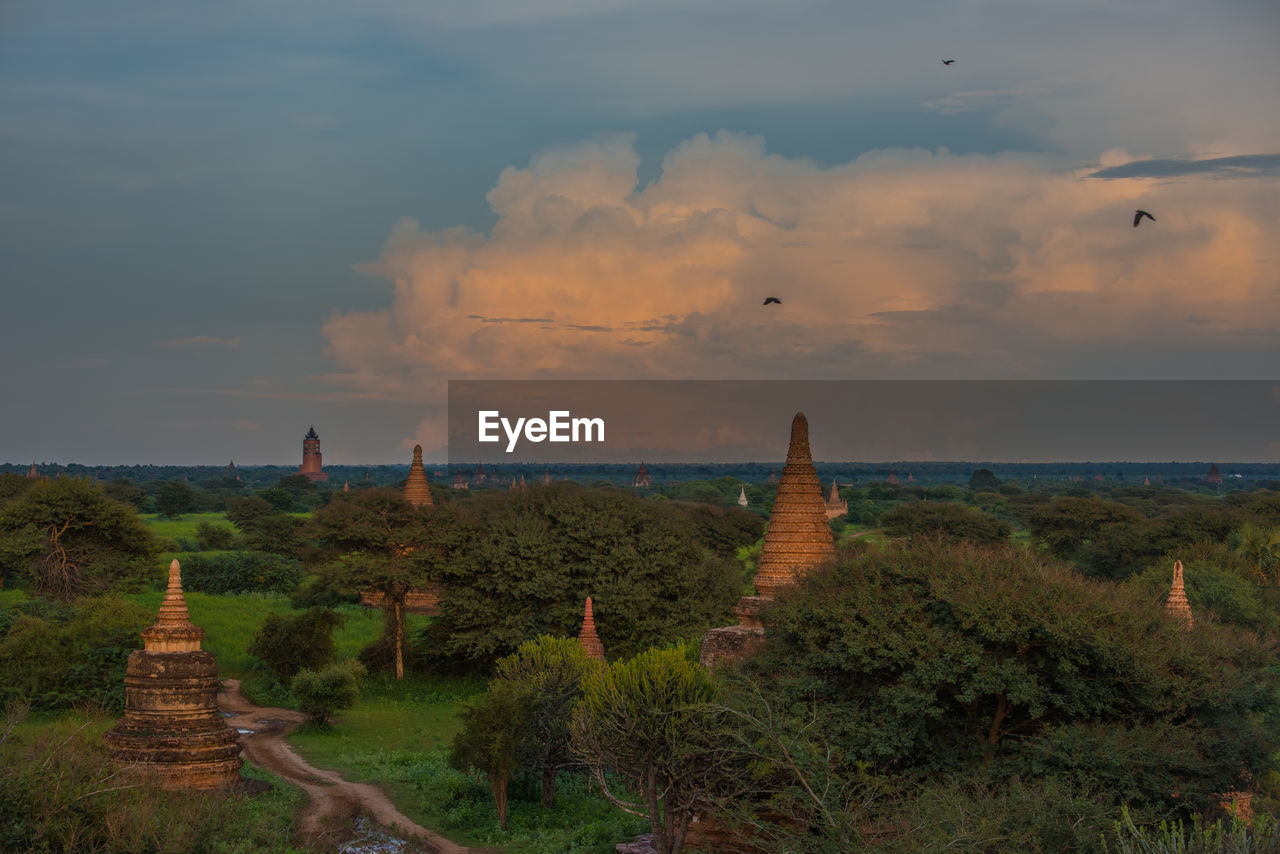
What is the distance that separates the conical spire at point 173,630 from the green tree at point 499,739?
589cm

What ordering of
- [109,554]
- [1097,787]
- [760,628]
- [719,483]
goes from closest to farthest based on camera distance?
1. [1097,787]
2. [760,628]
3. [109,554]
4. [719,483]

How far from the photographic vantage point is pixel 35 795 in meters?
17.7

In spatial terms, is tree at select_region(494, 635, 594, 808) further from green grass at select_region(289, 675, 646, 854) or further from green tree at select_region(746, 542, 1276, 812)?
green tree at select_region(746, 542, 1276, 812)

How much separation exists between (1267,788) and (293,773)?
20.4 meters

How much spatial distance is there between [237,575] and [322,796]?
137 feet

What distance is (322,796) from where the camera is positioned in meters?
26.8

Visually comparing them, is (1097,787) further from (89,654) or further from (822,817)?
(89,654)

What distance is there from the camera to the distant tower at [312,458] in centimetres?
19100

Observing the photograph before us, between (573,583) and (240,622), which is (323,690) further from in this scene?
(240,622)

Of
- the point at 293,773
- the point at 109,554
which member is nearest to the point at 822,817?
the point at 293,773

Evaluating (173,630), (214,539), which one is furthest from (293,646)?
(214,539)

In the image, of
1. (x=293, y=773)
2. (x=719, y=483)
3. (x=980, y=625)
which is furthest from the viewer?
(x=719, y=483)

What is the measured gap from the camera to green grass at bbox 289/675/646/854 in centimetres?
2520

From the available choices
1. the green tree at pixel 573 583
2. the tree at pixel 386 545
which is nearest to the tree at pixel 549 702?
the green tree at pixel 573 583
